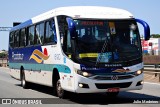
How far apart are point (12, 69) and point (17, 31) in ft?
8.58

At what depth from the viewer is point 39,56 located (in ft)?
55.7

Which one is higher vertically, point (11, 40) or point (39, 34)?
point (39, 34)

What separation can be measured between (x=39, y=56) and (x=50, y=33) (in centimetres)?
205

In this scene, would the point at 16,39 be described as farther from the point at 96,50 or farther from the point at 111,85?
the point at 111,85

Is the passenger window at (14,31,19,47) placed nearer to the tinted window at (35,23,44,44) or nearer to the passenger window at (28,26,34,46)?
the passenger window at (28,26,34,46)

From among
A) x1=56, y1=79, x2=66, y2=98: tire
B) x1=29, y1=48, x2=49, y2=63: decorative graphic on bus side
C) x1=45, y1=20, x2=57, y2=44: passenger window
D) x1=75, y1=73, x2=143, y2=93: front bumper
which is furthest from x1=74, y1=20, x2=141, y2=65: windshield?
x1=29, y1=48, x2=49, y2=63: decorative graphic on bus side

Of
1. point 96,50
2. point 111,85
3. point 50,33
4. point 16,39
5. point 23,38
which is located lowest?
point 111,85

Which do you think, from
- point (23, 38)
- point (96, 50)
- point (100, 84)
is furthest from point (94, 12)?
point (23, 38)

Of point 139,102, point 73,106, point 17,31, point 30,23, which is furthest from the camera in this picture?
point 17,31

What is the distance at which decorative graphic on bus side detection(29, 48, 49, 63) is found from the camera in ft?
52.4

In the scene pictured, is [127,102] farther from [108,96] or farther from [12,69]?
[12,69]

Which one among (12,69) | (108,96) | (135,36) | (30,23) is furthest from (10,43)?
(135,36)

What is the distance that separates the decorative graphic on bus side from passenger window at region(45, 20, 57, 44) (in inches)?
21.3

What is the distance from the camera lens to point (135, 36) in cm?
1347
